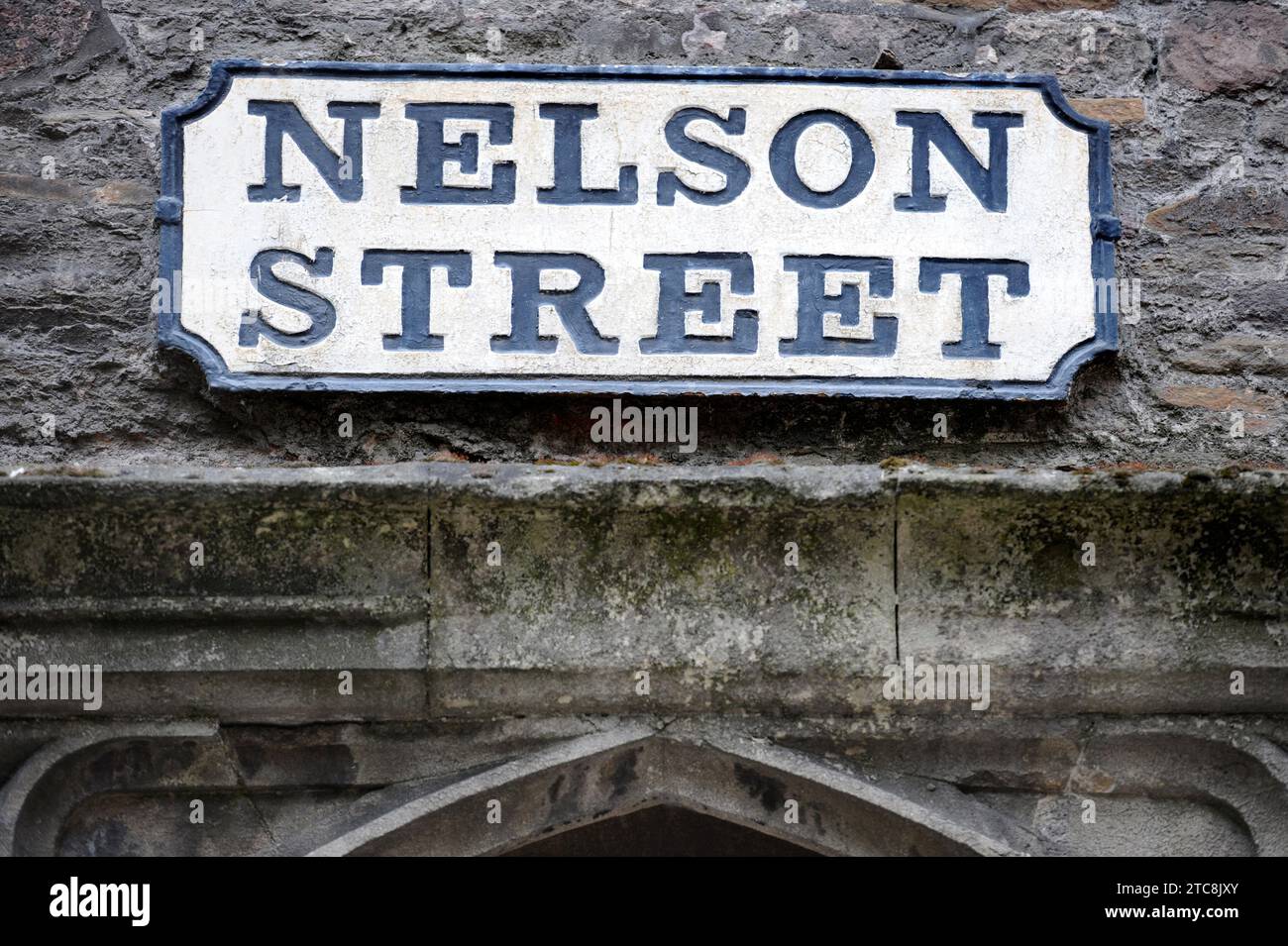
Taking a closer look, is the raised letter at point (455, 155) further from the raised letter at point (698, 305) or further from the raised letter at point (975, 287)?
the raised letter at point (975, 287)

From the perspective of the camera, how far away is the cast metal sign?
274cm

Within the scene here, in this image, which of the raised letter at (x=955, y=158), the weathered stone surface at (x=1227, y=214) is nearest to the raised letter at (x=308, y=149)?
the raised letter at (x=955, y=158)

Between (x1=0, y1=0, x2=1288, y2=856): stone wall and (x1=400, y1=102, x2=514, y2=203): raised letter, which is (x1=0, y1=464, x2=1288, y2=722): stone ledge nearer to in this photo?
(x1=0, y1=0, x2=1288, y2=856): stone wall

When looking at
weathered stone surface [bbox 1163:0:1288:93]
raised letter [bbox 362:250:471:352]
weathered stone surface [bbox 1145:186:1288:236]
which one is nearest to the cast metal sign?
raised letter [bbox 362:250:471:352]

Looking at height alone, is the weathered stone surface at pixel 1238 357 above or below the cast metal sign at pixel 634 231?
below

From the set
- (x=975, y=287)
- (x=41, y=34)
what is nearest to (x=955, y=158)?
(x=975, y=287)

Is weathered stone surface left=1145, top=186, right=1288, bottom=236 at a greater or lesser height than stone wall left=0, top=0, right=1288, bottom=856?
greater

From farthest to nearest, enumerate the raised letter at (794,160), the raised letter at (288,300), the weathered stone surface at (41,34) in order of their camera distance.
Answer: the weathered stone surface at (41,34) → the raised letter at (794,160) → the raised letter at (288,300)

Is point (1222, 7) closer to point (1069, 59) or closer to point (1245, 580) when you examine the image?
point (1069, 59)

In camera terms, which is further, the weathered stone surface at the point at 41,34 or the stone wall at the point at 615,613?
the weathered stone surface at the point at 41,34

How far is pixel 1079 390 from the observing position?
2.82 meters

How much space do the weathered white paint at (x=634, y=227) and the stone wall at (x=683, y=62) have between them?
83 mm

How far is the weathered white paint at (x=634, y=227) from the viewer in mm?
2744

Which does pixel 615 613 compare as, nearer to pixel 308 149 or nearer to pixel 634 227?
pixel 634 227
